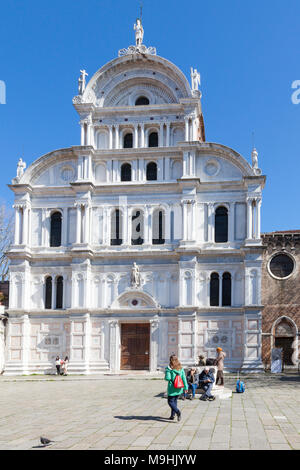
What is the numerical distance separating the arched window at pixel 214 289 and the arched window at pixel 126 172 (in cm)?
901

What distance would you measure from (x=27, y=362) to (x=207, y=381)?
2077 centimetres

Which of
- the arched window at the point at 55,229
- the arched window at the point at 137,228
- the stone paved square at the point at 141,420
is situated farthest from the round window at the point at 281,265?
the stone paved square at the point at 141,420

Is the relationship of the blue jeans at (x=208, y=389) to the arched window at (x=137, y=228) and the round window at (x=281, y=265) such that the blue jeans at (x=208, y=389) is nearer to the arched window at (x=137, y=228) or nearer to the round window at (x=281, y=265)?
the arched window at (x=137, y=228)

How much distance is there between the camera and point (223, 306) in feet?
128

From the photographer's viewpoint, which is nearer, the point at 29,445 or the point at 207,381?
the point at 29,445

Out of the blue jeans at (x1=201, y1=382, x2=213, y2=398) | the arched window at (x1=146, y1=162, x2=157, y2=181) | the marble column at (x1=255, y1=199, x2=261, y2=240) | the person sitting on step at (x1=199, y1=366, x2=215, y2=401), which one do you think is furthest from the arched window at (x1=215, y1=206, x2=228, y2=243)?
the blue jeans at (x1=201, y1=382, x2=213, y2=398)

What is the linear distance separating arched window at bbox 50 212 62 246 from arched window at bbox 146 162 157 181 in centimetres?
675

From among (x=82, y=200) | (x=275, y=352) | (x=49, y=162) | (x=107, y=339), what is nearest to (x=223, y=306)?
(x=275, y=352)

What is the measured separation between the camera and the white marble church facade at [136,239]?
3891cm

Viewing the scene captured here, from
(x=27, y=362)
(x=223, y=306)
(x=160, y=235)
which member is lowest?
(x=27, y=362)

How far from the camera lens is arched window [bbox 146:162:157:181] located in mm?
41688

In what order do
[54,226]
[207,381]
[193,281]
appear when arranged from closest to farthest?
[207,381]
[193,281]
[54,226]

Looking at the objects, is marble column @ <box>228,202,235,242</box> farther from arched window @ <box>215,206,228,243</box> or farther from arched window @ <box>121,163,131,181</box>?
arched window @ <box>121,163,131,181</box>

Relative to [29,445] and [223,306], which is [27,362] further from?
[29,445]
